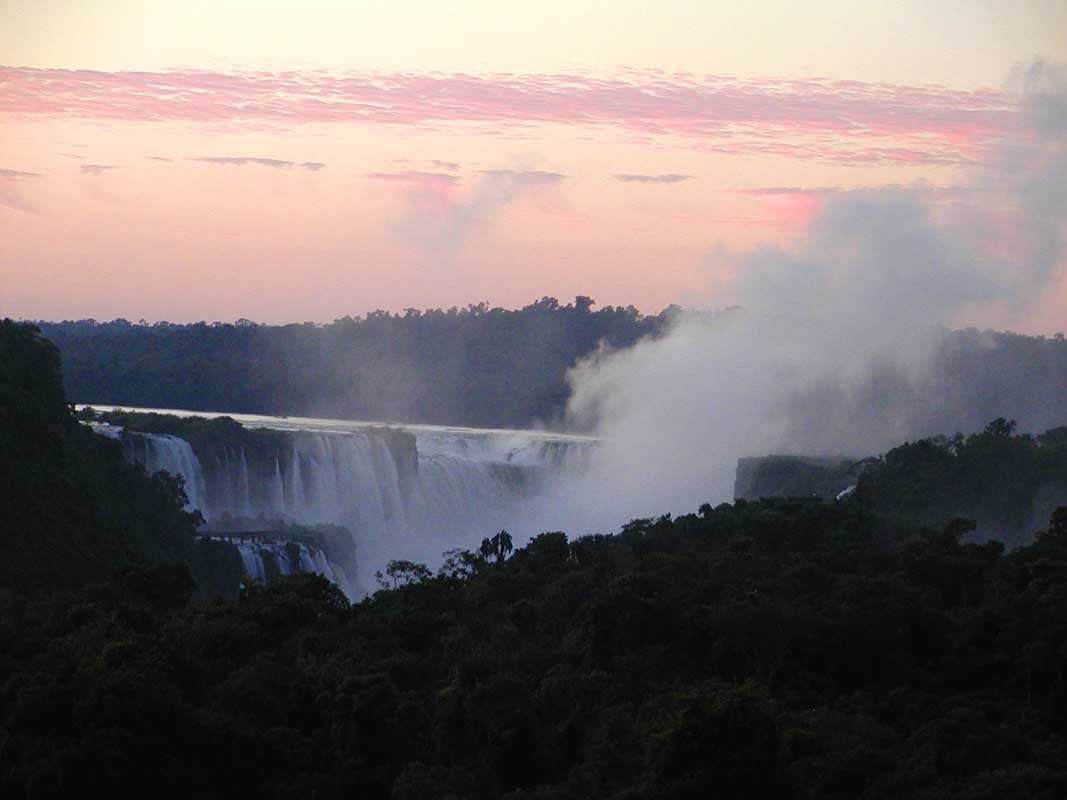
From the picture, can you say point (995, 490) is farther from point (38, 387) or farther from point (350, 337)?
point (350, 337)

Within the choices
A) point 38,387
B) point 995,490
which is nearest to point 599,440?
point 995,490

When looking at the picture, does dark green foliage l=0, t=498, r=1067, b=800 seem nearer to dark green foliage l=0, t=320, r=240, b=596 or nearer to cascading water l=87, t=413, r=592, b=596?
dark green foliage l=0, t=320, r=240, b=596

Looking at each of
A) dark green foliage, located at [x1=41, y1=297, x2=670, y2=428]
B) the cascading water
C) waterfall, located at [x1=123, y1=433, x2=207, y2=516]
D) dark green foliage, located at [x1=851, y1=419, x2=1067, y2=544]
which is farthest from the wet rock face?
dark green foliage, located at [x1=41, y1=297, x2=670, y2=428]

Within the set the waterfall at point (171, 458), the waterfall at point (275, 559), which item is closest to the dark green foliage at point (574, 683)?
the waterfall at point (275, 559)

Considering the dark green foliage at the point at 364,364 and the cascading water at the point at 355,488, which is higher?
the cascading water at the point at 355,488

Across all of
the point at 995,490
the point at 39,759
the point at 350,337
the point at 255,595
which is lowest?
the point at 350,337

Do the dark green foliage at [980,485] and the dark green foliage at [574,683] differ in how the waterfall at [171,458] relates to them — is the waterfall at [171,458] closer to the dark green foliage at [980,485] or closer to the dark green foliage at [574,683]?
the dark green foliage at [574,683]
